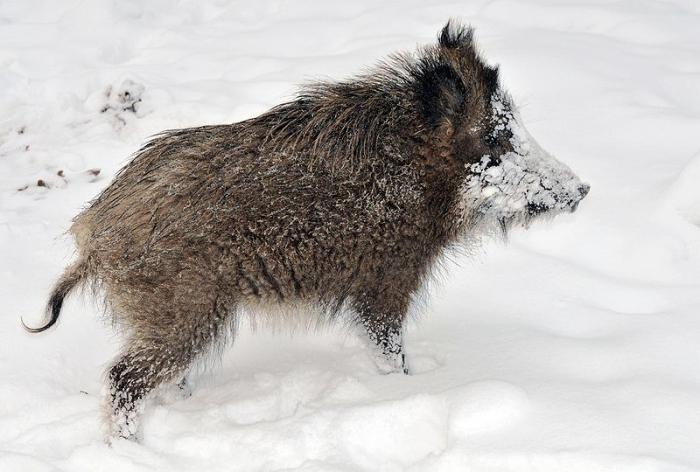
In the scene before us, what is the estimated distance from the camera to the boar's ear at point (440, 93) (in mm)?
3549

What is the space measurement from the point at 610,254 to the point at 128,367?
271 cm

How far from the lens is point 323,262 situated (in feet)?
11.8

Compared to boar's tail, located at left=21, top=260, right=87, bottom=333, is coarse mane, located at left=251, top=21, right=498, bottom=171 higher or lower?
higher

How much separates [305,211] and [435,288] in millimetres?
1307

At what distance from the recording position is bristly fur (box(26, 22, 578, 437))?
3.40 metres

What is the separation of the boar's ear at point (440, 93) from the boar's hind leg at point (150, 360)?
4.33 ft

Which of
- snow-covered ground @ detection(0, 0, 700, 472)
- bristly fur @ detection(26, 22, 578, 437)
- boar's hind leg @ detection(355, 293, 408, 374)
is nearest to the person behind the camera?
snow-covered ground @ detection(0, 0, 700, 472)

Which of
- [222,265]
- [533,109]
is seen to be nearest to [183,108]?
[533,109]

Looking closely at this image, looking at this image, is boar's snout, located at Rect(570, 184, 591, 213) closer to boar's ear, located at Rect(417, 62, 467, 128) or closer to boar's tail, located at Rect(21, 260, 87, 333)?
boar's ear, located at Rect(417, 62, 467, 128)

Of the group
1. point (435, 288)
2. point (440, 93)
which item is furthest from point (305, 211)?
point (435, 288)

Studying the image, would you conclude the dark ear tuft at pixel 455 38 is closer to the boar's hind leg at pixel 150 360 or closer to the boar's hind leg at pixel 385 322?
the boar's hind leg at pixel 385 322

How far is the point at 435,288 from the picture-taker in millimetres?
4531

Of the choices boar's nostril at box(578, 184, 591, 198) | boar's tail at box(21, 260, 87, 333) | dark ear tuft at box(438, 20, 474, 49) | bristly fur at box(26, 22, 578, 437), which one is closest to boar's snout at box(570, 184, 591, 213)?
boar's nostril at box(578, 184, 591, 198)

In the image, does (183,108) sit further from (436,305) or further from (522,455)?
(522,455)
